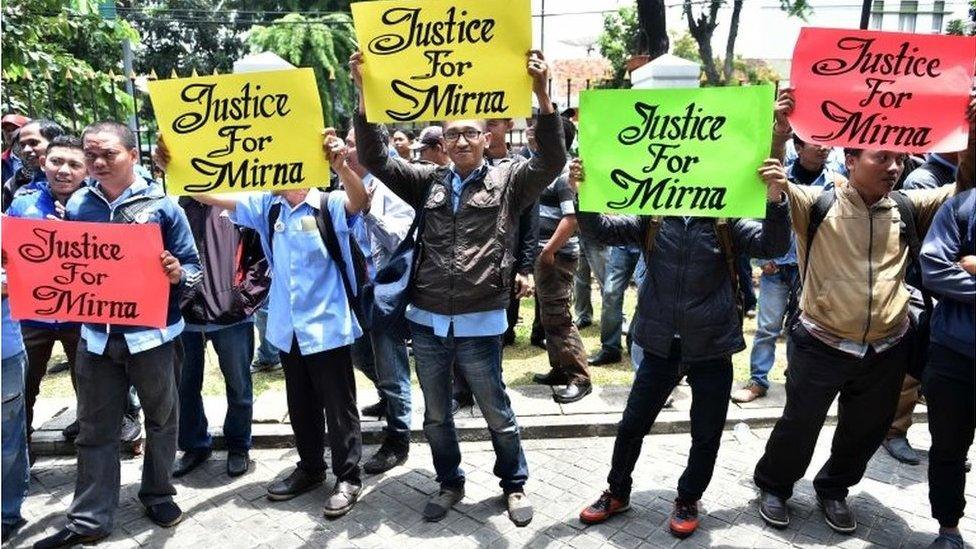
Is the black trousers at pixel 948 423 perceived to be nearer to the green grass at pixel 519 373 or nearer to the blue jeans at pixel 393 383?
the green grass at pixel 519 373

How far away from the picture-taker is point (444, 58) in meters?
3.16

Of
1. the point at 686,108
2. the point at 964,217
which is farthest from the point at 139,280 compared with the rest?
the point at 964,217

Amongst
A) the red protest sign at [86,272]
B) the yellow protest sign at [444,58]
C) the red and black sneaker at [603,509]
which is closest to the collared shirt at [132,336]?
the red protest sign at [86,272]

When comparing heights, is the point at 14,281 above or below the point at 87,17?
below

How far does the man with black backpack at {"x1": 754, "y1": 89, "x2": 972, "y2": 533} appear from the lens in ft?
10.6

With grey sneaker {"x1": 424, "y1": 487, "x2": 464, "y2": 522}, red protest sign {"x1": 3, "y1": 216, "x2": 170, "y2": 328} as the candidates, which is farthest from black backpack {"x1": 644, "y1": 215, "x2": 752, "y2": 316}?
red protest sign {"x1": 3, "y1": 216, "x2": 170, "y2": 328}

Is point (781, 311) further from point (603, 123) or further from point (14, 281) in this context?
point (14, 281)

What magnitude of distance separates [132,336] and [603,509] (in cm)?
265

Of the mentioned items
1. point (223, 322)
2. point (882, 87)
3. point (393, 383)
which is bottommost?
point (393, 383)

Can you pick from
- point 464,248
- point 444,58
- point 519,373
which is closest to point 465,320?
point 464,248

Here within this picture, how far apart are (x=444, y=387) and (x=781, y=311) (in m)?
3.03

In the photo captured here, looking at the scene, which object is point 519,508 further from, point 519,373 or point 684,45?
point 684,45

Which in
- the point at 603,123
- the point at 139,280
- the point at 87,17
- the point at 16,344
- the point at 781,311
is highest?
the point at 87,17

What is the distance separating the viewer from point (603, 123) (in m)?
3.18
